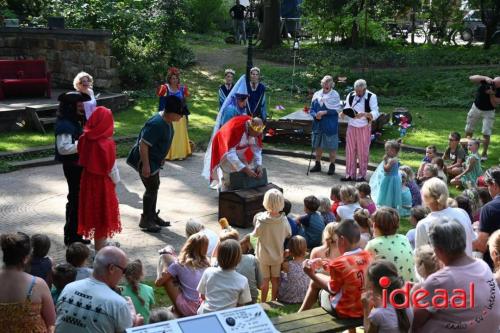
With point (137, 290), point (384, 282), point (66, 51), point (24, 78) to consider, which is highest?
point (66, 51)

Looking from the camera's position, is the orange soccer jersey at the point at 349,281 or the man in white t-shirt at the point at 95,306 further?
the orange soccer jersey at the point at 349,281

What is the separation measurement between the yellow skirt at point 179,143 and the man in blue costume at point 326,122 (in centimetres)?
238

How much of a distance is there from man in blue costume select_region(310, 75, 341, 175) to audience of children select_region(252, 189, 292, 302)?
5.31 meters

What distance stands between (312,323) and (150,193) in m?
4.04

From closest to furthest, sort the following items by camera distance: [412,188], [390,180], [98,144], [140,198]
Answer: [98,144]
[390,180]
[412,188]
[140,198]

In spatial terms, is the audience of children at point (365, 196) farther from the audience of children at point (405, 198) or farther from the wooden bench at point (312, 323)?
the wooden bench at point (312, 323)

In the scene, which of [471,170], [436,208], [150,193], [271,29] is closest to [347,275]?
[436,208]

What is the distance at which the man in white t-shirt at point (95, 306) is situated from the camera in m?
4.30

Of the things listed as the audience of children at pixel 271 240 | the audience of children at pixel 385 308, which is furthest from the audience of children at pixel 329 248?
the audience of children at pixel 385 308

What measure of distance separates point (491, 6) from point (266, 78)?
10.4 metres

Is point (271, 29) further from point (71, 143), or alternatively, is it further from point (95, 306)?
point (95, 306)

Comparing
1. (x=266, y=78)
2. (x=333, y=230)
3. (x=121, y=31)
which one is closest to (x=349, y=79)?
(x=266, y=78)

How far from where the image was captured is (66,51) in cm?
1766

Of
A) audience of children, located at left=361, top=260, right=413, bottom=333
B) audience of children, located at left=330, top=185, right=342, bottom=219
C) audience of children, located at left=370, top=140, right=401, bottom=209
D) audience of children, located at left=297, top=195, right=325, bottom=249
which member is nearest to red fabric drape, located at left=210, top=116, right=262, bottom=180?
audience of children, located at left=330, top=185, right=342, bottom=219
